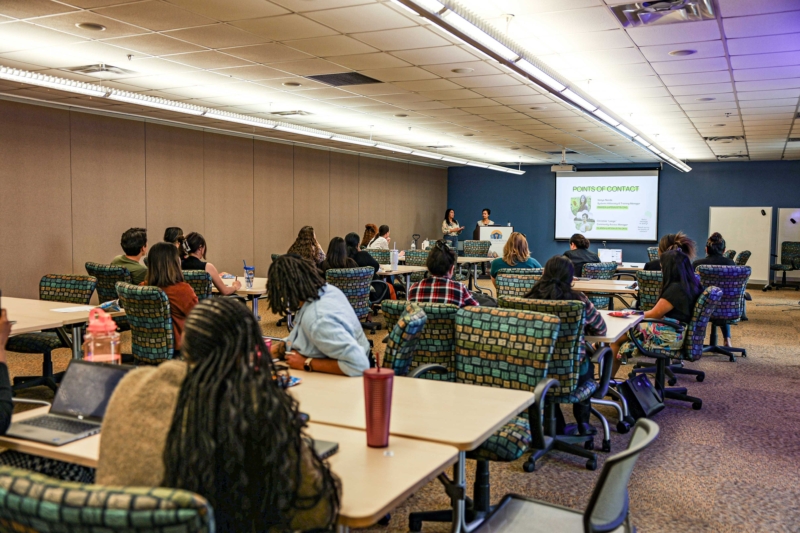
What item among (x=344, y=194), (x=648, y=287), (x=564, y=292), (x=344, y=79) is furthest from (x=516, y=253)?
(x=344, y=194)

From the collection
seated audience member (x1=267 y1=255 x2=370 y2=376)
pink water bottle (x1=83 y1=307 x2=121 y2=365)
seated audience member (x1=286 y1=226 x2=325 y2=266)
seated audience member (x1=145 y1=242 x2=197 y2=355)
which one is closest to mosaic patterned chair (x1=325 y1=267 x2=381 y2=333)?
seated audience member (x1=286 y1=226 x2=325 y2=266)

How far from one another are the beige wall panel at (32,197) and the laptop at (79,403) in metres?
7.28

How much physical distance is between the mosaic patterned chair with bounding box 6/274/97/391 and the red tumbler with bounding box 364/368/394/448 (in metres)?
3.96

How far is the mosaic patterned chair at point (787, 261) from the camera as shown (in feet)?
48.4

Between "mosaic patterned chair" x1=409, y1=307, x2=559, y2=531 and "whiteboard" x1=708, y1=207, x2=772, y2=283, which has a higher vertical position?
"whiteboard" x1=708, y1=207, x2=772, y2=283

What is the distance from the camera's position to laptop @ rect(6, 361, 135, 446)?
2137mm

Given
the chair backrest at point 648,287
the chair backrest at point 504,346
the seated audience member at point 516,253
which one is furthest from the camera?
the seated audience member at point 516,253

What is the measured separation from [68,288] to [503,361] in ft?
13.0

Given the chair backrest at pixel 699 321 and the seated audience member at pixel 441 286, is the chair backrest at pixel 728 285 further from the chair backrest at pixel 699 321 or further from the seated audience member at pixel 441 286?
the seated audience member at pixel 441 286

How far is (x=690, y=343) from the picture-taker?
5109 mm

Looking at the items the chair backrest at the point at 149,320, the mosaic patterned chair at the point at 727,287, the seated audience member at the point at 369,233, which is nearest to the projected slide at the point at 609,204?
the seated audience member at the point at 369,233

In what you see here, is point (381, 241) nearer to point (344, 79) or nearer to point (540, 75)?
point (344, 79)

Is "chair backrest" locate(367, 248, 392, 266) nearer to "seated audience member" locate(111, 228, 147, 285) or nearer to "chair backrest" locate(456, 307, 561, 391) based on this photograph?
"seated audience member" locate(111, 228, 147, 285)

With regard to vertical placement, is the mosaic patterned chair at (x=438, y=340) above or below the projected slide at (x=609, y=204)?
below
